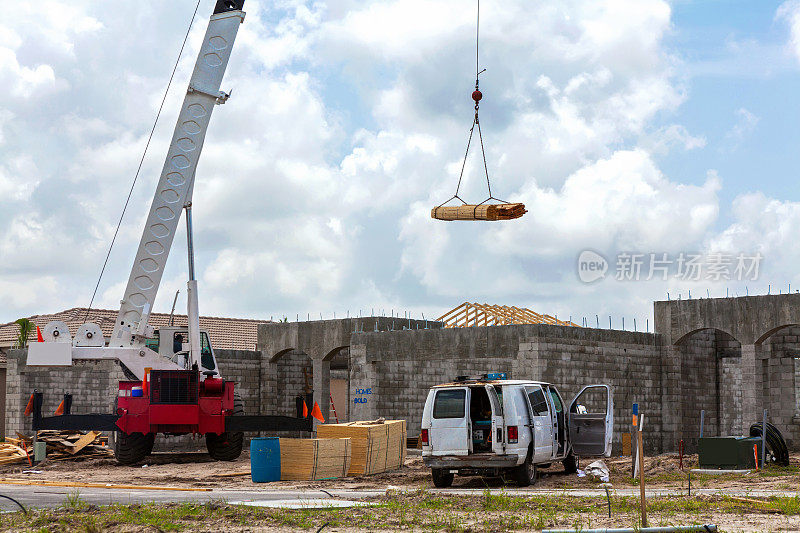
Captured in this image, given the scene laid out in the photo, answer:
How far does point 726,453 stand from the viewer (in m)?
18.8

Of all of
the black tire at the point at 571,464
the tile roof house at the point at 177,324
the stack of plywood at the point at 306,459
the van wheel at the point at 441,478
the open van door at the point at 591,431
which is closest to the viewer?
the van wheel at the point at 441,478

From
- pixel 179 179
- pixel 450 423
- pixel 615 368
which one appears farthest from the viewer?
pixel 615 368

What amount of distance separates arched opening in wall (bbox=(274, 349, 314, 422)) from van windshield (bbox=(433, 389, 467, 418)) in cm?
1740

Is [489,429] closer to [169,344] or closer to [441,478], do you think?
[441,478]

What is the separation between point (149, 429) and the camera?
21.3 meters

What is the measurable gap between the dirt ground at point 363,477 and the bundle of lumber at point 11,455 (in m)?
0.16

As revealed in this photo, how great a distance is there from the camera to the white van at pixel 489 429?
50.9 feet

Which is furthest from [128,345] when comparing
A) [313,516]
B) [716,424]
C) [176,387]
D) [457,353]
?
[716,424]

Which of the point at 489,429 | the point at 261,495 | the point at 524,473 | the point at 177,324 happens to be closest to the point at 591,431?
the point at 524,473

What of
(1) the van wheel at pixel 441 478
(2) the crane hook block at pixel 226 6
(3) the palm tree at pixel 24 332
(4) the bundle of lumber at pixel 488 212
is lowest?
(1) the van wheel at pixel 441 478

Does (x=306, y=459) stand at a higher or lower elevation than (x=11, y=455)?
higher

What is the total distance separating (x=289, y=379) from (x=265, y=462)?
17088mm

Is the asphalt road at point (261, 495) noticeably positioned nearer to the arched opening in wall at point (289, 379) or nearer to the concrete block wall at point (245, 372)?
the concrete block wall at point (245, 372)

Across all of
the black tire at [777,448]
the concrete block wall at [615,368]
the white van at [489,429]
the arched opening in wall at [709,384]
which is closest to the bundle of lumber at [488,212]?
the white van at [489,429]
